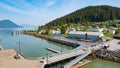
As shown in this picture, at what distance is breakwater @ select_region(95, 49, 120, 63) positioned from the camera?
3474 centimetres

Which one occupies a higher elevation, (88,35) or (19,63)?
(88,35)

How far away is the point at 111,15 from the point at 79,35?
95558 mm

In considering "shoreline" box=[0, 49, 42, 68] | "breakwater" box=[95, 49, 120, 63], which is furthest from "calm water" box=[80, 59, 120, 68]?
"shoreline" box=[0, 49, 42, 68]

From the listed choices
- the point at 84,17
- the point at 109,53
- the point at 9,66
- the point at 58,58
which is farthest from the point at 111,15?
the point at 9,66

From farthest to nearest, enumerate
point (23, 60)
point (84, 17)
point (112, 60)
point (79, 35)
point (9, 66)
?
point (84, 17) < point (79, 35) < point (112, 60) < point (23, 60) < point (9, 66)

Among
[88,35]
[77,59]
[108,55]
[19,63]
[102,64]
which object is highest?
[88,35]

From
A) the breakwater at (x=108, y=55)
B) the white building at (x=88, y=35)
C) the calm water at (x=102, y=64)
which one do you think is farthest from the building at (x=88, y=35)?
the calm water at (x=102, y=64)

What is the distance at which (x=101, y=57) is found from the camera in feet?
120

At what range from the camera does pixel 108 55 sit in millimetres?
36062

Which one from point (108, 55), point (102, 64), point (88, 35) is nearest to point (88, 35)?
point (88, 35)

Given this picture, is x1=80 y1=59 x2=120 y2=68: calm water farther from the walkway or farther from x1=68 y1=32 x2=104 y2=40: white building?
x1=68 y1=32 x2=104 y2=40: white building

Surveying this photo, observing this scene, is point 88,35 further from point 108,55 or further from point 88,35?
point 108,55

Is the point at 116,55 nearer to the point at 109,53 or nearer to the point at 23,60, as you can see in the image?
the point at 109,53

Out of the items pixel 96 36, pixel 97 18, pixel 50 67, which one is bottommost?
pixel 50 67
